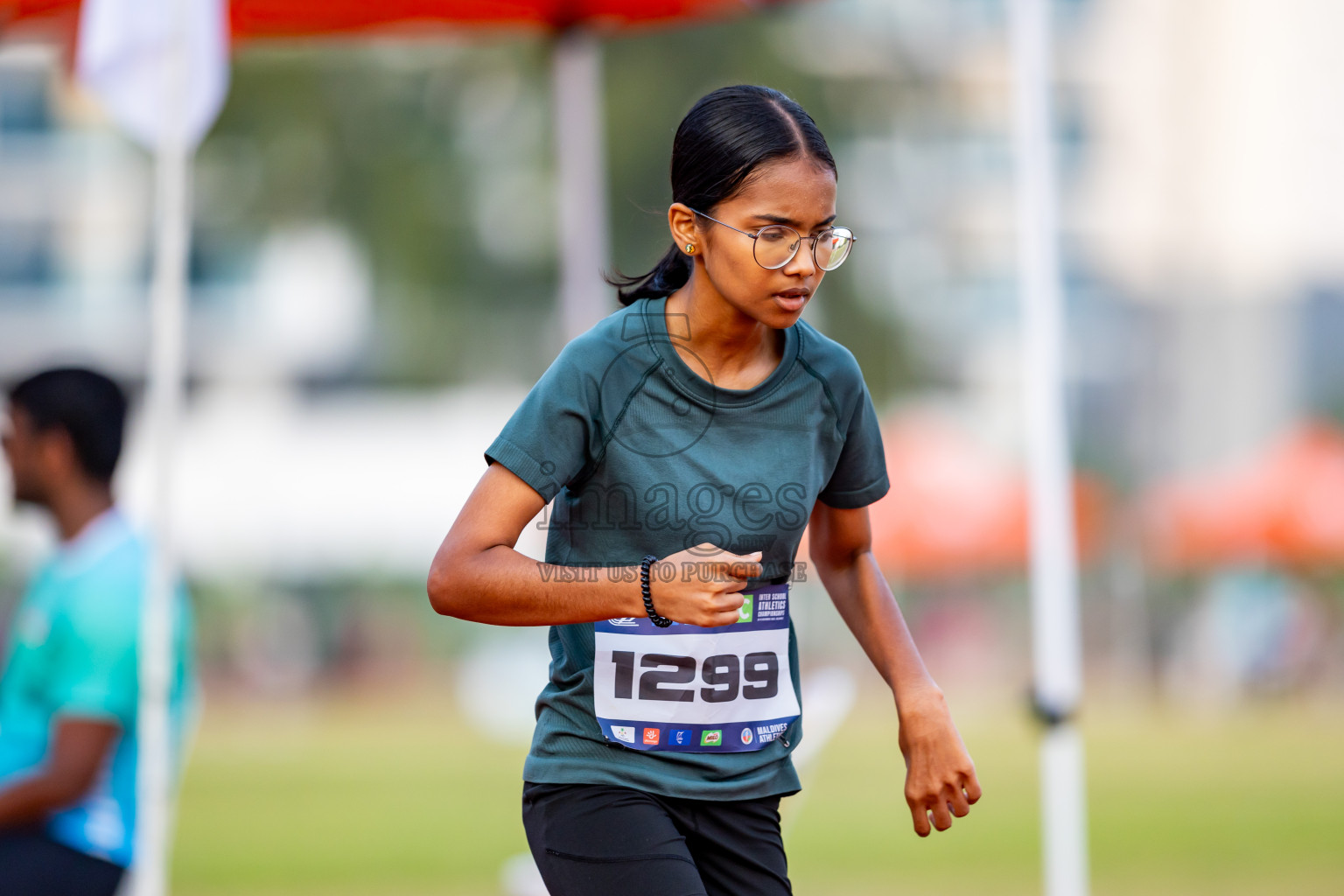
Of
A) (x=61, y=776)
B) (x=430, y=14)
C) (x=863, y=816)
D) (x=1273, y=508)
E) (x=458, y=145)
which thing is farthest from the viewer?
(x=458, y=145)

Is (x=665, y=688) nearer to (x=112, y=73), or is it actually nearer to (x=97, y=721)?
(x=97, y=721)

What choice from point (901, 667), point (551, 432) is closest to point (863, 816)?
point (901, 667)

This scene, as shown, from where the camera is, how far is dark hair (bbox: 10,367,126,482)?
12.4 feet

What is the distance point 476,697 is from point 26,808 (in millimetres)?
24255

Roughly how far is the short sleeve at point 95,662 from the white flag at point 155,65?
1140mm

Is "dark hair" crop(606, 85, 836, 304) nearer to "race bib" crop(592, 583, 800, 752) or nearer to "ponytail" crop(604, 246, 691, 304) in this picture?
"ponytail" crop(604, 246, 691, 304)

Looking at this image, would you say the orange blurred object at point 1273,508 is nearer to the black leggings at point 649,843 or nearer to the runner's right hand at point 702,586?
the black leggings at point 649,843

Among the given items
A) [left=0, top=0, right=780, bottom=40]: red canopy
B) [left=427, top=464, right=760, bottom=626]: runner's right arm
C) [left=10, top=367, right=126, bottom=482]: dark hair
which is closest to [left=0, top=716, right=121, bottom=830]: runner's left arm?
[left=10, top=367, right=126, bottom=482]: dark hair

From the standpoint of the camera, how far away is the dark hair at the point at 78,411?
3789mm

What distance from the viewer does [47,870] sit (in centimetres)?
330

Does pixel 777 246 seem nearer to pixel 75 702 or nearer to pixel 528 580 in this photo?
pixel 528 580

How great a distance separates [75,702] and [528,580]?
5.53ft

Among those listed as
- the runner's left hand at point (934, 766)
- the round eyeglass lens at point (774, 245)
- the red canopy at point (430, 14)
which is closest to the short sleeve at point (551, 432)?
the round eyeglass lens at point (774, 245)

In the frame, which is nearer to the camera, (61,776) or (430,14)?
(61,776)
